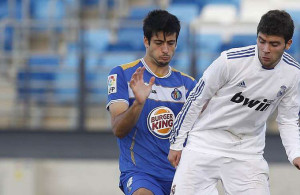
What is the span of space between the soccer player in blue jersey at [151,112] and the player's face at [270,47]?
0.68 m

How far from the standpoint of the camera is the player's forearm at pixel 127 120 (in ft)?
15.4

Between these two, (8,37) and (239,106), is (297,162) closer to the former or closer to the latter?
(239,106)

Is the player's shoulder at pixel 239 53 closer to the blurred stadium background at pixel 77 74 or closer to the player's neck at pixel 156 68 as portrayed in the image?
the player's neck at pixel 156 68

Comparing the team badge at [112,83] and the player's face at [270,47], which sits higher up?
the player's face at [270,47]

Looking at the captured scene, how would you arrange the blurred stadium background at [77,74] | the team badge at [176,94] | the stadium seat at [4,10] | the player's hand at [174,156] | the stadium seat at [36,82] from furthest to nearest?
the stadium seat at [4,10]
the stadium seat at [36,82]
the blurred stadium background at [77,74]
the team badge at [176,94]
the player's hand at [174,156]

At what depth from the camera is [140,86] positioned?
4.73 m

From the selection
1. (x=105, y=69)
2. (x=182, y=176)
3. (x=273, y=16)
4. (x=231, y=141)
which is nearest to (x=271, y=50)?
(x=273, y=16)

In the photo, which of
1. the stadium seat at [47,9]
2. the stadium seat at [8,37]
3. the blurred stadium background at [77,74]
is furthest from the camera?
the stadium seat at [47,9]

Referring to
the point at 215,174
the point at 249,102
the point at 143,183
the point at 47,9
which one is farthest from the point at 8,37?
the point at 249,102

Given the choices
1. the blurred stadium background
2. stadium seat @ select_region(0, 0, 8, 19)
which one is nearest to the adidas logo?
the blurred stadium background

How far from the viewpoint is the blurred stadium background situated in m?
8.60

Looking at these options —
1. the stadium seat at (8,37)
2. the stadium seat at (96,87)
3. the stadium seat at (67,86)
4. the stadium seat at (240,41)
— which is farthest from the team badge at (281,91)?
the stadium seat at (8,37)

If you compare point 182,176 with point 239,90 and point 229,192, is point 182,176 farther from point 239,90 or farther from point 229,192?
point 239,90

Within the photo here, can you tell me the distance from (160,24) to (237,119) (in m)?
0.81
